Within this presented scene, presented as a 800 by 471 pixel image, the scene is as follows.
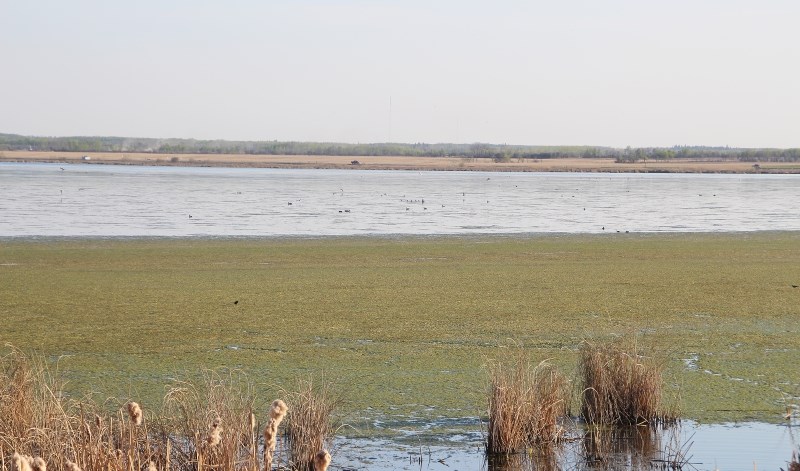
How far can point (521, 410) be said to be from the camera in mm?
8055

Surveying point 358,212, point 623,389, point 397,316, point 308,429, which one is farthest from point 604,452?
point 358,212

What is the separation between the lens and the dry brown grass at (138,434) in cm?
570

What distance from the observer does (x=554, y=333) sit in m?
12.9

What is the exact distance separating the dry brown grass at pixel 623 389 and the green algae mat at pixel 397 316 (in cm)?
50

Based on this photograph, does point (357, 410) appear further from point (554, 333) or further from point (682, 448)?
point (554, 333)

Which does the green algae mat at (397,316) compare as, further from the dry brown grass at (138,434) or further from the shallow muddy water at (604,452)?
the dry brown grass at (138,434)

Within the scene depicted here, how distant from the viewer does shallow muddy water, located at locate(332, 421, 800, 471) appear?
7816 mm

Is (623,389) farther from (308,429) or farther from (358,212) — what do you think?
(358,212)

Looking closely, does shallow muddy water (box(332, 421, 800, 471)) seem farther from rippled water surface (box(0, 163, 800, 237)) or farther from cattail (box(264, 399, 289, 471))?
rippled water surface (box(0, 163, 800, 237))

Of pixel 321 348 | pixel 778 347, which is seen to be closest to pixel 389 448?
pixel 321 348

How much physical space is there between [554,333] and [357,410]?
173 inches

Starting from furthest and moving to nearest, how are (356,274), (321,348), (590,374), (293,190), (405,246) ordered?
1. (293,190)
2. (405,246)
3. (356,274)
4. (321,348)
5. (590,374)

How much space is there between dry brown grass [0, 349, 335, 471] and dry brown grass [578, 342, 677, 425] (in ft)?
7.85

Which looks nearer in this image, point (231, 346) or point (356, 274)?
point (231, 346)
